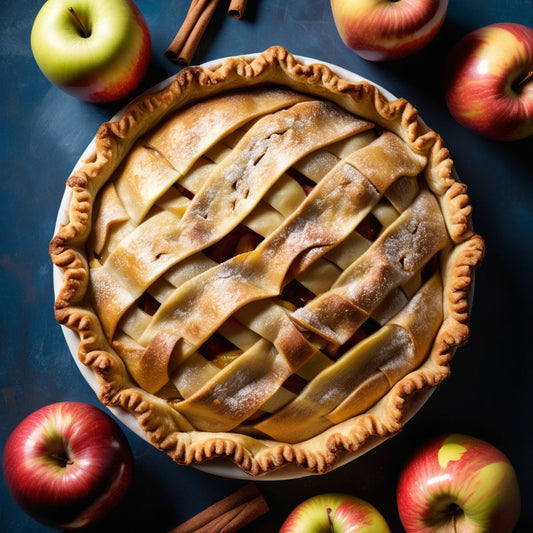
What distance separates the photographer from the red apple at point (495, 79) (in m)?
1.62

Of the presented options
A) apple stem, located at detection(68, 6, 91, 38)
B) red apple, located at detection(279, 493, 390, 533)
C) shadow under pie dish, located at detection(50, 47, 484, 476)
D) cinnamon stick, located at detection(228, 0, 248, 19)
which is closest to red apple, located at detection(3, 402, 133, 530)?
shadow under pie dish, located at detection(50, 47, 484, 476)

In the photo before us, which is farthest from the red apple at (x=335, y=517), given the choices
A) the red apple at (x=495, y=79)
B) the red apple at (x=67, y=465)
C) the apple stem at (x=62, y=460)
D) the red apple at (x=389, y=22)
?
the red apple at (x=389, y=22)

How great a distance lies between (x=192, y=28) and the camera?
1760mm

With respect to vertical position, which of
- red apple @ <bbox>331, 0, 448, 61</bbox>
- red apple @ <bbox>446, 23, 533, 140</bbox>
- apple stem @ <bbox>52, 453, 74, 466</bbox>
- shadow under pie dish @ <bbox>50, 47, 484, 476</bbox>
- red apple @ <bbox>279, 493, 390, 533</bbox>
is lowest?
red apple @ <bbox>279, 493, 390, 533</bbox>

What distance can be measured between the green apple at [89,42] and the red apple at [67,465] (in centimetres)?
83

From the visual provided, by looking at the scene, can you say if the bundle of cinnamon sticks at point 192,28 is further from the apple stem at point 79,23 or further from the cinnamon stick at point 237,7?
the apple stem at point 79,23

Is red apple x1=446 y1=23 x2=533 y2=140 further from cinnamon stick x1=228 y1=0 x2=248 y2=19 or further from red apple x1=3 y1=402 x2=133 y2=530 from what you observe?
red apple x1=3 y1=402 x2=133 y2=530

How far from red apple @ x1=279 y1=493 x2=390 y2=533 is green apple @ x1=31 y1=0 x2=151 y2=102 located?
46.5 inches

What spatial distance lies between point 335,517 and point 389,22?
4.05 feet

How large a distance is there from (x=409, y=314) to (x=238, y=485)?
690 millimetres

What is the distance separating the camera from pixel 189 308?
4.77 ft

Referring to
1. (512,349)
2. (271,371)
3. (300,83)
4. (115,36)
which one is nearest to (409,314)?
(271,371)

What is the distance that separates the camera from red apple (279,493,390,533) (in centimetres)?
158

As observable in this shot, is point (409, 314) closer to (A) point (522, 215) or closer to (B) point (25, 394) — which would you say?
(A) point (522, 215)
